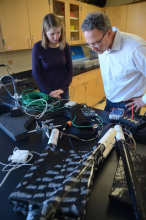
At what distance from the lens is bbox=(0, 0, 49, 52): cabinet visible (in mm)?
2029

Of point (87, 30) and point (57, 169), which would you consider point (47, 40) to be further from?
point (57, 169)

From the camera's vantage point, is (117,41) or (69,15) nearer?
(117,41)

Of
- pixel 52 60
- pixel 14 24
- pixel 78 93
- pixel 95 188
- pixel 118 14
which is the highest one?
pixel 118 14

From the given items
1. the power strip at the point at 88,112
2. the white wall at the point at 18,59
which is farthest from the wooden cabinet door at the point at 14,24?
the power strip at the point at 88,112

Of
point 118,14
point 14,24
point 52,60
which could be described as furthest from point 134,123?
point 118,14

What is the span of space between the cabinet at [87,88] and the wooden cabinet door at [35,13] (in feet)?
3.20

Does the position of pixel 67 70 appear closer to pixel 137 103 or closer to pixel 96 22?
pixel 96 22

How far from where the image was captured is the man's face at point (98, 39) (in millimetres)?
1188

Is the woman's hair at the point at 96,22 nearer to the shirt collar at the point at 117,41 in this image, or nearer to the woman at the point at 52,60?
the shirt collar at the point at 117,41

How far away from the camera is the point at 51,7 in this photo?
2.56 m

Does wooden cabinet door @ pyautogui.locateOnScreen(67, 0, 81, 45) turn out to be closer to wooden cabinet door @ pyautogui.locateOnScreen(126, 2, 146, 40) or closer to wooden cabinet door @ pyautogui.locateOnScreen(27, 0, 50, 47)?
wooden cabinet door @ pyautogui.locateOnScreen(27, 0, 50, 47)

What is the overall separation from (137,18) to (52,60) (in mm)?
2948

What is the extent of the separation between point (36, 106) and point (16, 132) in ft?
1.30

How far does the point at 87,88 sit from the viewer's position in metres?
3.45
